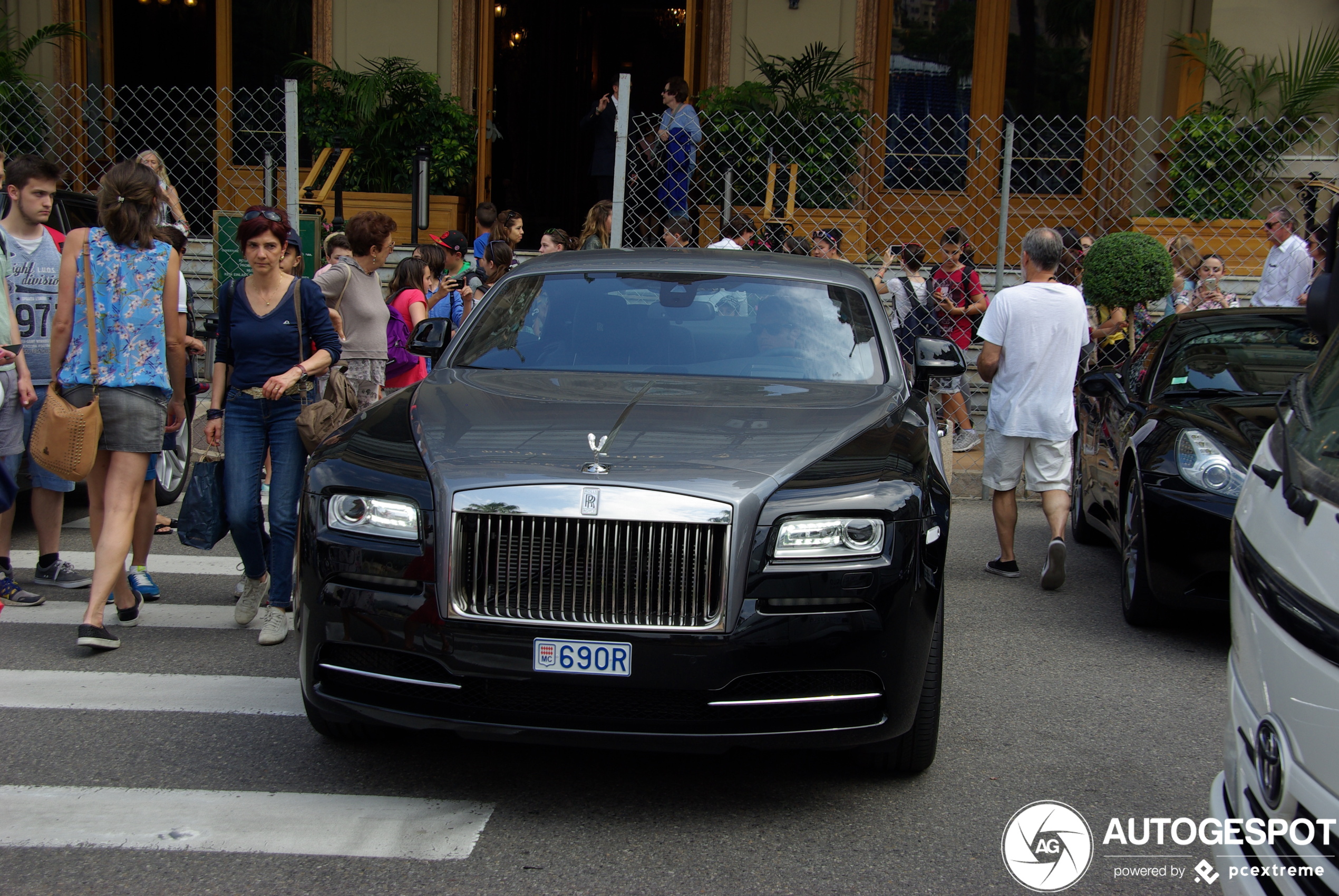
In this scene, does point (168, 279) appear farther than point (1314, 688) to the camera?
Yes

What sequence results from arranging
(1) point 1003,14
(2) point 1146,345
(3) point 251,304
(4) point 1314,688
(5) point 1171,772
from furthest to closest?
(1) point 1003,14, (2) point 1146,345, (3) point 251,304, (5) point 1171,772, (4) point 1314,688

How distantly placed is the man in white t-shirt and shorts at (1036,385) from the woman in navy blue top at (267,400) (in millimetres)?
3708

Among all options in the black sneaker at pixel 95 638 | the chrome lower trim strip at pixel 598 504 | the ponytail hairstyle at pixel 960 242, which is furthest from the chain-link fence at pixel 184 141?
the chrome lower trim strip at pixel 598 504

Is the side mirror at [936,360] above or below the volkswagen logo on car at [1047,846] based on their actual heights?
above

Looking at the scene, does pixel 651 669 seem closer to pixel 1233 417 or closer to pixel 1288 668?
pixel 1288 668

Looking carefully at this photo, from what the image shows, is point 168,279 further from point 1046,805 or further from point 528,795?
point 1046,805

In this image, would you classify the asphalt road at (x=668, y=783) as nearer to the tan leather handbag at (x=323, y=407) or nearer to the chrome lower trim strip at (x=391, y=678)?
the chrome lower trim strip at (x=391, y=678)

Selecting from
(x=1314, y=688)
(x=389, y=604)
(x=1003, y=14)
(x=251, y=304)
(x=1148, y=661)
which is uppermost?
(x=1003, y=14)

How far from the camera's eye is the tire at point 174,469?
8.15m

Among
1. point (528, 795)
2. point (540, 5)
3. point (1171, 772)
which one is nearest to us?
point (528, 795)

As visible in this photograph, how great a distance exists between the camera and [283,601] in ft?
18.4

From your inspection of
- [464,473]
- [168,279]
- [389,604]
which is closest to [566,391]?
[464,473]

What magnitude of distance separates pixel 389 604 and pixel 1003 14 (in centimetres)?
1386

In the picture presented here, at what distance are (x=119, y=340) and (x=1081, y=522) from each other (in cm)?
591
